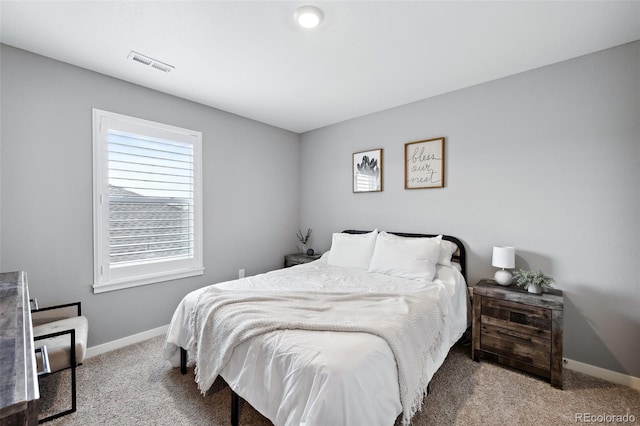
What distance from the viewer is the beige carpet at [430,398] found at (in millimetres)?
1805


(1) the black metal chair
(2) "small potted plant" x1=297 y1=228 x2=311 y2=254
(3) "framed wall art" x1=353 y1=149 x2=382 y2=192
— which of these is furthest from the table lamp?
(1) the black metal chair

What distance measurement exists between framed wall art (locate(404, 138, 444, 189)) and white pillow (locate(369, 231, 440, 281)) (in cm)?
73

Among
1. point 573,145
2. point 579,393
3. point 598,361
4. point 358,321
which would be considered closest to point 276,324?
point 358,321

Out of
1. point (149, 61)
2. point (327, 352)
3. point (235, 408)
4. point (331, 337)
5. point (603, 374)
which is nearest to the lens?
point (327, 352)

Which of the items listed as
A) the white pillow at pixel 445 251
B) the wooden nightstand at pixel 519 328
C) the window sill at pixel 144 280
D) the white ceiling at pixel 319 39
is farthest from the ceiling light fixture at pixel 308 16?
the window sill at pixel 144 280

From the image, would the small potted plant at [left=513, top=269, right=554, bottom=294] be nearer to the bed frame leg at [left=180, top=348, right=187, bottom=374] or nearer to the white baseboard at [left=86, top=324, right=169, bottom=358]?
the bed frame leg at [left=180, top=348, right=187, bottom=374]

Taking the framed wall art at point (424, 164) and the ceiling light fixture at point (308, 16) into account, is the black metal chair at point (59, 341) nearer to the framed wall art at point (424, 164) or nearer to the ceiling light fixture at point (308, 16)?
the ceiling light fixture at point (308, 16)

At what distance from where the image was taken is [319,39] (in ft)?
6.94

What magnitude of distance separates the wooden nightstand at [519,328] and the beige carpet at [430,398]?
0.12 metres

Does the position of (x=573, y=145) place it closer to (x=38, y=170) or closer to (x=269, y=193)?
(x=269, y=193)

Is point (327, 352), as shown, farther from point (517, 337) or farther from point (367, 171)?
point (367, 171)

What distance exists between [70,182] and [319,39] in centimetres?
247

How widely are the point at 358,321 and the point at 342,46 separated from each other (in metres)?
2.03

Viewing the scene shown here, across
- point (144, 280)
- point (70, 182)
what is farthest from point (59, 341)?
point (70, 182)
